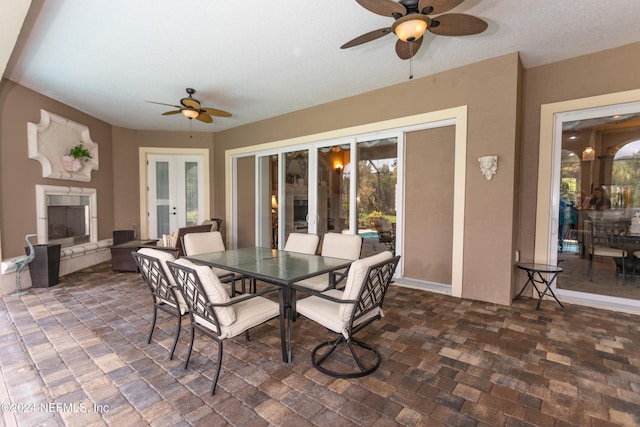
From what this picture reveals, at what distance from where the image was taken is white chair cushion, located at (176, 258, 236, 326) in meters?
1.97

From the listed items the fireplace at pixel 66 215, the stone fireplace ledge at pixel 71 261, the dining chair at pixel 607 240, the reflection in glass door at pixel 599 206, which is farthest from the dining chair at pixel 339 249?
the fireplace at pixel 66 215

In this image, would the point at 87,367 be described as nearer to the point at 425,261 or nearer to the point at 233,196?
the point at 425,261

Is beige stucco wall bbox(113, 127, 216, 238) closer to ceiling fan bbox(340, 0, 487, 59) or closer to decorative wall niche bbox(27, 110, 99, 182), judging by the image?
decorative wall niche bbox(27, 110, 99, 182)

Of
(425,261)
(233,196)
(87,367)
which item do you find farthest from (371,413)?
(233,196)

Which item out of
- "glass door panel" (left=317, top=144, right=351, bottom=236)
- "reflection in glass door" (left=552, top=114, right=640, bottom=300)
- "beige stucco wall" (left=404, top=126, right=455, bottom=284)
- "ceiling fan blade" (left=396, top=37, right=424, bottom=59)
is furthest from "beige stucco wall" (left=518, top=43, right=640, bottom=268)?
"glass door panel" (left=317, top=144, right=351, bottom=236)

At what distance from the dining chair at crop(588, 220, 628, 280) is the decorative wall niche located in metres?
7.85

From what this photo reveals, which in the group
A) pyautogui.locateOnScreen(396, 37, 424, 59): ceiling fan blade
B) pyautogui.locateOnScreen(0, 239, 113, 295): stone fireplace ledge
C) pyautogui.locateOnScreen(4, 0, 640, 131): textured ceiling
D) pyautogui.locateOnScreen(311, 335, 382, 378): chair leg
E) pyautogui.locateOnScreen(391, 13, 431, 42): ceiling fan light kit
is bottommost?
pyautogui.locateOnScreen(311, 335, 382, 378): chair leg

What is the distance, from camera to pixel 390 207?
15.3 ft

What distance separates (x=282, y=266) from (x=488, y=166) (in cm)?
269

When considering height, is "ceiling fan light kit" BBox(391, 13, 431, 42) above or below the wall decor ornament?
above

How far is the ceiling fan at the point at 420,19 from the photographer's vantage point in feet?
7.06

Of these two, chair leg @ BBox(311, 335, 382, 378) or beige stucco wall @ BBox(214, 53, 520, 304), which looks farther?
beige stucco wall @ BBox(214, 53, 520, 304)

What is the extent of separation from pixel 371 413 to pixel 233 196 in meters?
5.86

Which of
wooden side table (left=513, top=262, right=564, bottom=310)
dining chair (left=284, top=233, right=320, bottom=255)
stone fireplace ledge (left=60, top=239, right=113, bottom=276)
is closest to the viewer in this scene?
wooden side table (left=513, top=262, right=564, bottom=310)
